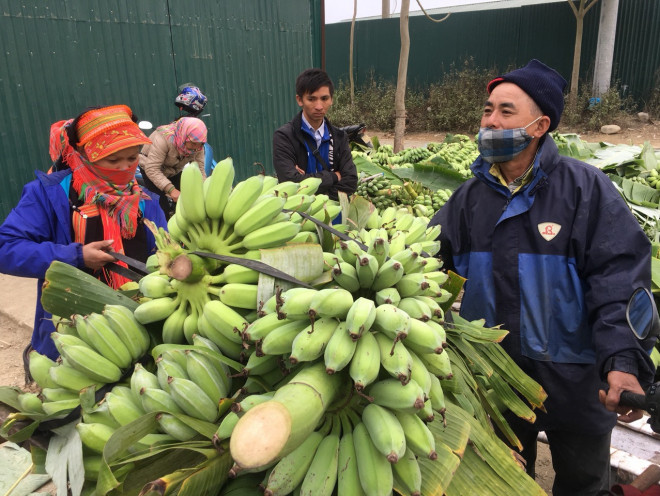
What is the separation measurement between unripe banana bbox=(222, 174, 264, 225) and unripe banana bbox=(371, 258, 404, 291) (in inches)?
15.1

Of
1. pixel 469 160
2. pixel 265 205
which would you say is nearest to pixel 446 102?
pixel 469 160

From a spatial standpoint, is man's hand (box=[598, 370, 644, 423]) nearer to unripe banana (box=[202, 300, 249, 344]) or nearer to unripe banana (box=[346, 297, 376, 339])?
unripe banana (box=[346, 297, 376, 339])

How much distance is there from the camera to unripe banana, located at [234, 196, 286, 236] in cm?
121

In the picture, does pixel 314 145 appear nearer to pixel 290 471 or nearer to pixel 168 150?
pixel 168 150

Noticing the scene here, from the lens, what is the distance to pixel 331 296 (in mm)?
960

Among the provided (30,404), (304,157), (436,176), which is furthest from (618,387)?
(436,176)

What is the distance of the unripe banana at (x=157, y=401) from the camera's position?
972 mm

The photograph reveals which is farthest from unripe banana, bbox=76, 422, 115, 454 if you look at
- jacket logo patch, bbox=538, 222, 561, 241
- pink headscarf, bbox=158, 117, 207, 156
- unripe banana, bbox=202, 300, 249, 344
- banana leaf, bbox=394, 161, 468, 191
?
banana leaf, bbox=394, 161, 468, 191

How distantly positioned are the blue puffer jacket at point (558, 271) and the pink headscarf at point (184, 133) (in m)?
3.29

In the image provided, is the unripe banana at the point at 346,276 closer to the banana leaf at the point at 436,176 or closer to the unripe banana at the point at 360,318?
the unripe banana at the point at 360,318

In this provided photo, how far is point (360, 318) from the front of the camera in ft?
3.03

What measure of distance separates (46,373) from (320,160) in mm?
3242

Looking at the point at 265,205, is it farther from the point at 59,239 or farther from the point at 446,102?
the point at 446,102

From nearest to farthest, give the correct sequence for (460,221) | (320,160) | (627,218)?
(627,218) → (460,221) → (320,160)
